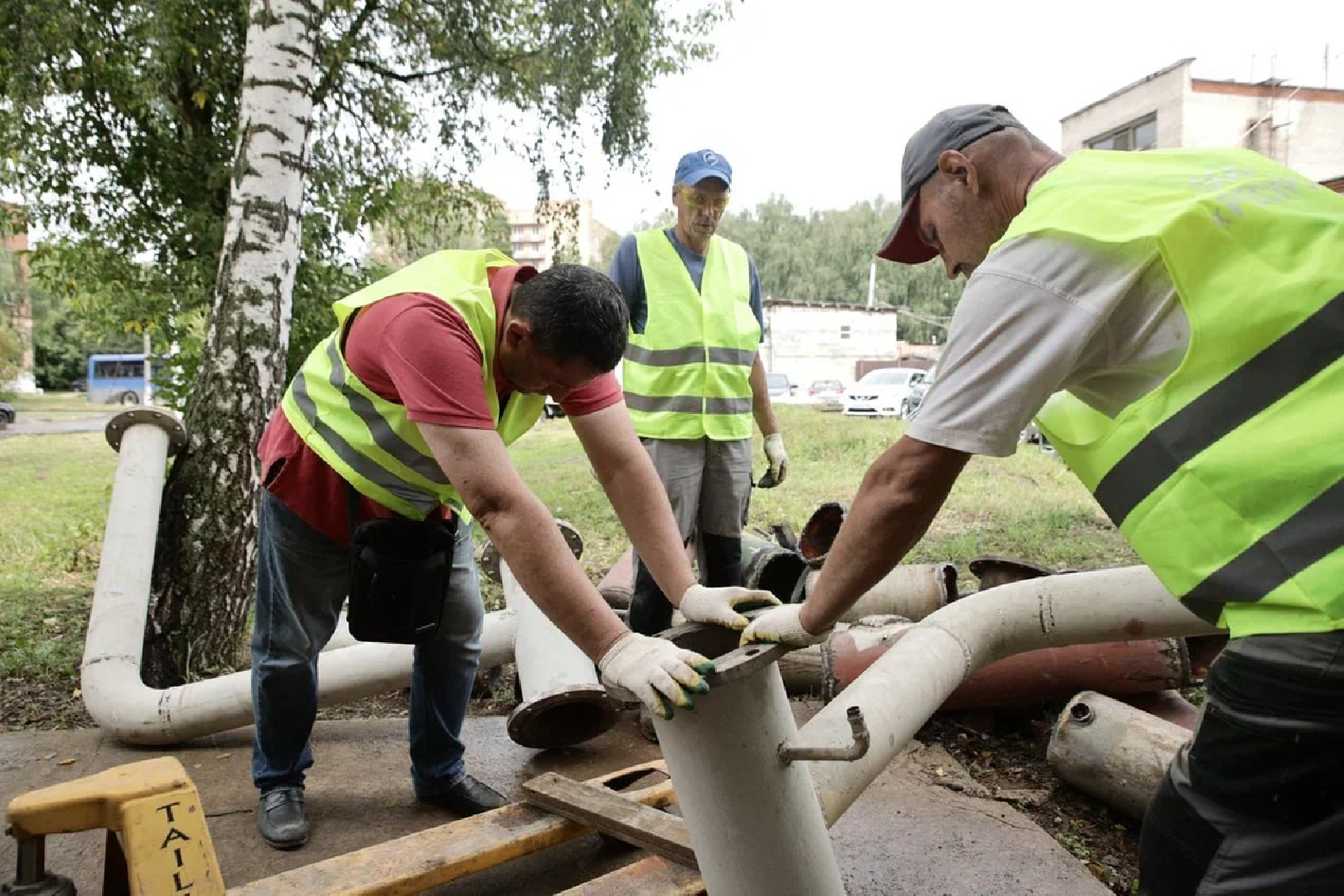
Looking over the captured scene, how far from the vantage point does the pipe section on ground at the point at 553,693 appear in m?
2.93

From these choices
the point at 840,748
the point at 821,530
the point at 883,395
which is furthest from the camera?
the point at 883,395

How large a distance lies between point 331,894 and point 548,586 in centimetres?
84

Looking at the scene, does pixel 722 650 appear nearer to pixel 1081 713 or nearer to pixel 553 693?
pixel 553 693

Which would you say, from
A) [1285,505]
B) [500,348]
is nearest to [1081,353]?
[1285,505]

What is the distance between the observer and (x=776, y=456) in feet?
14.0

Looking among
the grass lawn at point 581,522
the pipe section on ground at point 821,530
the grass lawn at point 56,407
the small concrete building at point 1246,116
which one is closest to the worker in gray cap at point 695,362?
the pipe section on ground at point 821,530

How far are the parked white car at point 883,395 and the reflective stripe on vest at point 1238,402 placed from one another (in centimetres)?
1886

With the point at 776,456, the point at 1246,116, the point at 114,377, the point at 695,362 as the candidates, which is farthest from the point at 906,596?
the point at 114,377

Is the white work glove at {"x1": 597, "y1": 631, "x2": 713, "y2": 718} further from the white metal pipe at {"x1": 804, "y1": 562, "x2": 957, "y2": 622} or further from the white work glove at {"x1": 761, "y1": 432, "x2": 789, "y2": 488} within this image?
the white work glove at {"x1": 761, "y1": 432, "x2": 789, "y2": 488}

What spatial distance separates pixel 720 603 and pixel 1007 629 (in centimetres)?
118

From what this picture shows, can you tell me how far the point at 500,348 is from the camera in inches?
86.5

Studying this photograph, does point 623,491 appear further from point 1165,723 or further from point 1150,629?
point 1165,723

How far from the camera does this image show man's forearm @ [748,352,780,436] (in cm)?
407

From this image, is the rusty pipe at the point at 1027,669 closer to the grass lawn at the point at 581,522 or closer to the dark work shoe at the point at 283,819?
the dark work shoe at the point at 283,819
